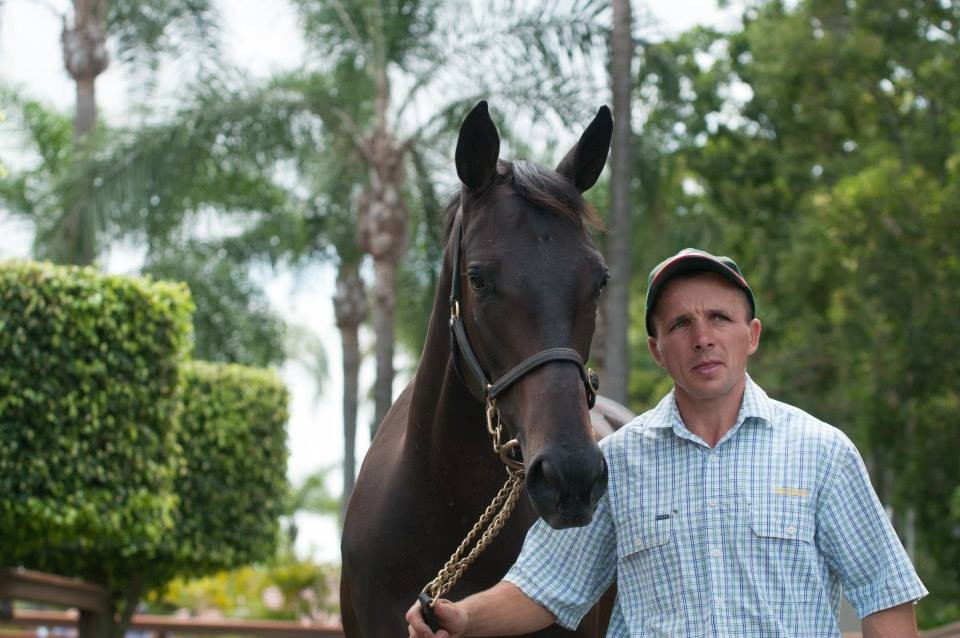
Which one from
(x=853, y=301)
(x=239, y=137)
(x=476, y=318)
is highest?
(x=239, y=137)

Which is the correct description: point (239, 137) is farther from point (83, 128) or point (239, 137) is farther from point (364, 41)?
point (83, 128)

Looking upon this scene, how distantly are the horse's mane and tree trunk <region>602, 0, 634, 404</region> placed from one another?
9970mm

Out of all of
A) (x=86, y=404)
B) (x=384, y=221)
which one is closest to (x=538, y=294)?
(x=86, y=404)

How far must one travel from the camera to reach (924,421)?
2036 centimetres

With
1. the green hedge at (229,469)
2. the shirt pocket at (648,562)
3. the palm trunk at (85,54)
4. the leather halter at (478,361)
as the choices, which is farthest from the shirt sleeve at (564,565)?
the palm trunk at (85,54)

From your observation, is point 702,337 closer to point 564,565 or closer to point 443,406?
point 564,565

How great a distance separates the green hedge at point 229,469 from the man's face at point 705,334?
10.2m

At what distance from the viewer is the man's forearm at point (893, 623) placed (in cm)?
278

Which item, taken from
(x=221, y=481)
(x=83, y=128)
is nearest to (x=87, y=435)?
(x=221, y=481)

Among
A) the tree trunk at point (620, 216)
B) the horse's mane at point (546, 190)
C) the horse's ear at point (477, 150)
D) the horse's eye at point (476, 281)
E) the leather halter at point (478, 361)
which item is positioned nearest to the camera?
the leather halter at point (478, 361)

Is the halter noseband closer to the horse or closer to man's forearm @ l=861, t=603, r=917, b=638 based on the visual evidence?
the horse

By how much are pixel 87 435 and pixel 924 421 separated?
1467 centimetres

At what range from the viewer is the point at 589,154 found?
3770 millimetres

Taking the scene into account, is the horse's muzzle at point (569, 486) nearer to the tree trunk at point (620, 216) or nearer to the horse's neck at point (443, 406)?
the horse's neck at point (443, 406)
